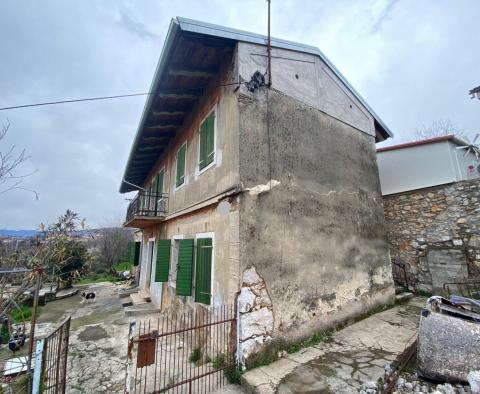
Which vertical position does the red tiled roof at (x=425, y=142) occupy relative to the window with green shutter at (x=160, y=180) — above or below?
above

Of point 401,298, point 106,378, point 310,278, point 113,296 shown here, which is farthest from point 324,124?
point 113,296

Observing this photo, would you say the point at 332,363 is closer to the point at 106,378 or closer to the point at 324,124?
the point at 106,378

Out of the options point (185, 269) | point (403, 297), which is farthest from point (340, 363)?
point (403, 297)

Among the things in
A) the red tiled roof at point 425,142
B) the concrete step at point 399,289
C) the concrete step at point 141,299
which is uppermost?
the red tiled roof at point 425,142

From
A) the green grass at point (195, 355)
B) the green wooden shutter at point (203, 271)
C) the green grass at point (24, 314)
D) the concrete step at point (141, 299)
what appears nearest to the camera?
the green grass at point (195, 355)

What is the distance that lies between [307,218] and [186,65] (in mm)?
4308

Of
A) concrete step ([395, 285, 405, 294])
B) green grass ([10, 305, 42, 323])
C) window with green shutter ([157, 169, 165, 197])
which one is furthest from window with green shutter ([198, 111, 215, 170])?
green grass ([10, 305, 42, 323])

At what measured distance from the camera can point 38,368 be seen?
2.78 metres

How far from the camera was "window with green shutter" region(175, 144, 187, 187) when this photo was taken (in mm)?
7645

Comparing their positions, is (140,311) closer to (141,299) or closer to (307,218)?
(141,299)

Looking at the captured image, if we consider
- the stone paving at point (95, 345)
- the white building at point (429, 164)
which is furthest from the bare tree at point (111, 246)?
the white building at point (429, 164)

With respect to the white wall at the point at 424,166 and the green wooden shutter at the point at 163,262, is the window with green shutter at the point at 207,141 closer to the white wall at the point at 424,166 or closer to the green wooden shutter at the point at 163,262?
the green wooden shutter at the point at 163,262

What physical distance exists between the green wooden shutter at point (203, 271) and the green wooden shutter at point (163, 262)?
2400 mm

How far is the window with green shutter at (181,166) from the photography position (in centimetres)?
764
